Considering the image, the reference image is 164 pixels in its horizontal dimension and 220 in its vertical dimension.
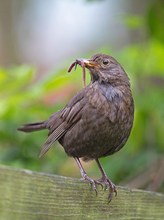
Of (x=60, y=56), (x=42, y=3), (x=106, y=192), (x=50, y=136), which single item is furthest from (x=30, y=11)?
(x=106, y=192)

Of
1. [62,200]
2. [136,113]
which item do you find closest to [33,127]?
[136,113]

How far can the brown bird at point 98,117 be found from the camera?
4.48m

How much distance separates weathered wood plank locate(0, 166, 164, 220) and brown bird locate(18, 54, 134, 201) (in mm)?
286

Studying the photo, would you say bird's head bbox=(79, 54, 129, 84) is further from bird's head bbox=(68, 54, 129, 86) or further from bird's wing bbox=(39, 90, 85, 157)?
bird's wing bbox=(39, 90, 85, 157)

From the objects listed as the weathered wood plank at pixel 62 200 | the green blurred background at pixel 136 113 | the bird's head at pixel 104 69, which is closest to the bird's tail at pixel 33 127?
the green blurred background at pixel 136 113

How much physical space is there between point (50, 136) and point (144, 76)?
1.76m

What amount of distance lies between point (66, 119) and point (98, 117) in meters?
0.36

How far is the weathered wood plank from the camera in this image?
3.14 m

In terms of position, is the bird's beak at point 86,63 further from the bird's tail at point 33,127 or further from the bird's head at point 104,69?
the bird's tail at point 33,127

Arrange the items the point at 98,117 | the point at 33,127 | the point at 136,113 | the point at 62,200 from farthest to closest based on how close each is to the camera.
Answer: the point at 136,113 → the point at 33,127 → the point at 98,117 → the point at 62,200

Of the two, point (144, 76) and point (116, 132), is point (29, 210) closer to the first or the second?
point (116, 132)

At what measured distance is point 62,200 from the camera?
3473 millimetres

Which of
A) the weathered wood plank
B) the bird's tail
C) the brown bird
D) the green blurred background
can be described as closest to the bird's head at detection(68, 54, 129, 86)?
the brown bird

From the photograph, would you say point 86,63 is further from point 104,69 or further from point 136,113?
point 136,113
